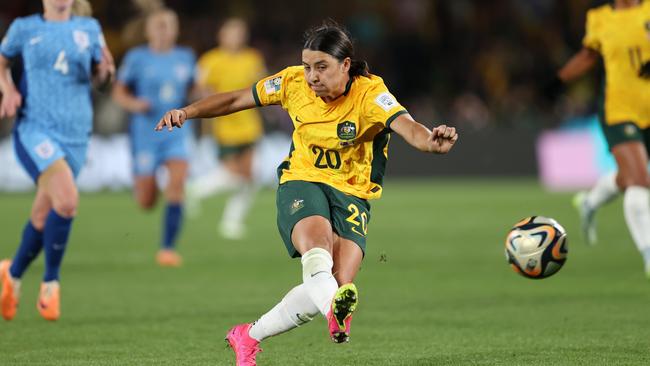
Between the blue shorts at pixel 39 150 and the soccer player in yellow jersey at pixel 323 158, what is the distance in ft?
7.01

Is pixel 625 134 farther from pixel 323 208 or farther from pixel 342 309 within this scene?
pixel 342 309

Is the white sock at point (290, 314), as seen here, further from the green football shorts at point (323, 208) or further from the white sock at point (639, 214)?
the white sock at point (639, 214)

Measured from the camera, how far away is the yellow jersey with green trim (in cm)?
1489

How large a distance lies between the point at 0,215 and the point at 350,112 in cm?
1189

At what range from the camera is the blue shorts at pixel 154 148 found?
1159cm

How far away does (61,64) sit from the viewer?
25.8ft

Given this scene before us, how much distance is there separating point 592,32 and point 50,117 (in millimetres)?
4330

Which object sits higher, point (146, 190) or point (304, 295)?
point (146, 190)

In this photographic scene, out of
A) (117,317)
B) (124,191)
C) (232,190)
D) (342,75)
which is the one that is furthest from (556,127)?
(342,75)

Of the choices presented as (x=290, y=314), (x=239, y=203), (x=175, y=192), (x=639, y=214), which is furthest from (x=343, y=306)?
(x=239, y=203)

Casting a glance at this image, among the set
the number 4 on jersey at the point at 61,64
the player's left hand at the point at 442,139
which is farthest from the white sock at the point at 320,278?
the number 4 on jersey at the point at 61,64

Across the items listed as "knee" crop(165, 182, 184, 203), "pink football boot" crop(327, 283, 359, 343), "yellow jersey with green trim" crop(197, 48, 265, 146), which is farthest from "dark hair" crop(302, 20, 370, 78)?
"yellow jersey with green trim" crop(197, 48, 265, 146)

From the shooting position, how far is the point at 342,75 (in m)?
5.69

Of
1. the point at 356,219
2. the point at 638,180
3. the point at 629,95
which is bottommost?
the point at 356,219
